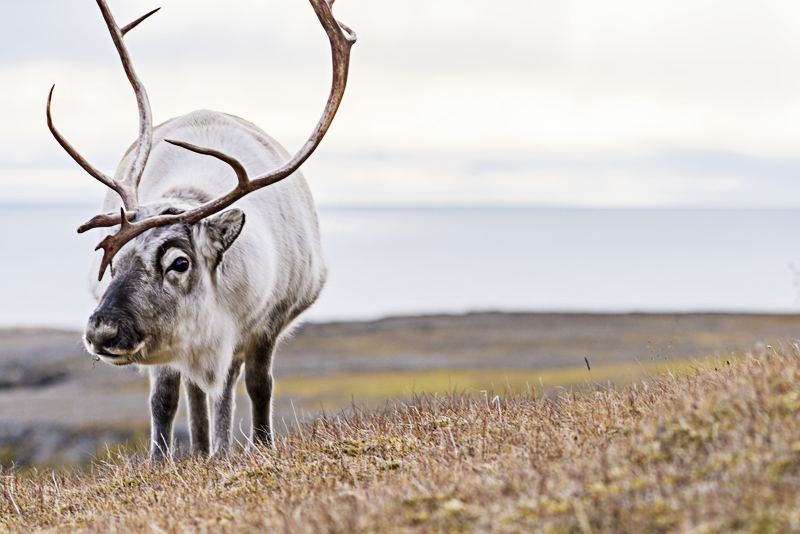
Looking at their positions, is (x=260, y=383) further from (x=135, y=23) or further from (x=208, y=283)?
(x=135, y=23)

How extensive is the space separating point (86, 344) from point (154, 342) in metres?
0.43

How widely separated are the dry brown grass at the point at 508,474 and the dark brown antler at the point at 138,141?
6.38ft

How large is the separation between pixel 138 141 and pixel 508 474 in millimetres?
4394

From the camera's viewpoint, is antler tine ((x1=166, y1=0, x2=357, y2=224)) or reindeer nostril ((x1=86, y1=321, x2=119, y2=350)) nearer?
reindeer nostril ((x1=86, y1=321, x2=119, y2=350))

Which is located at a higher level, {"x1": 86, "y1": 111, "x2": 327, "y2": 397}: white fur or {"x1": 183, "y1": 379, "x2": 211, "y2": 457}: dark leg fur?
{"x1": 86, "y1": 111, "x2": 327, "y2": 397}: white fur

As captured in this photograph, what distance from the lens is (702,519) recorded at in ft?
8.11

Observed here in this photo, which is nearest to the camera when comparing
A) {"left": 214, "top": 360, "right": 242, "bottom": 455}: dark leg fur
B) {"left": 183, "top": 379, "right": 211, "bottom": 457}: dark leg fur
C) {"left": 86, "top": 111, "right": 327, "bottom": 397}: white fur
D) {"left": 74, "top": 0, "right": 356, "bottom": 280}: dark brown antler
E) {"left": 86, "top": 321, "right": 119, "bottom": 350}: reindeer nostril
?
{"left": 86, "top": 321, "right": 119, "bottom": 350}: reindeer nostril

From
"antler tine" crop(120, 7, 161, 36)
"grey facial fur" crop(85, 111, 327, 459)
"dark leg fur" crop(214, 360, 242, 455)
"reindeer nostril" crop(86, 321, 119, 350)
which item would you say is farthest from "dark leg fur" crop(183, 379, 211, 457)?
"antler tine" crop(120, 7, 161, 36)

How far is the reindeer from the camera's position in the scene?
5.09 meters

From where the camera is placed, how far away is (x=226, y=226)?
547cm

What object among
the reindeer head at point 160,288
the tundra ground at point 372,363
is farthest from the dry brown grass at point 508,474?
the tundra ground at point 372,363

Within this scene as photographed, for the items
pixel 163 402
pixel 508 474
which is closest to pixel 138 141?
pixel 163 402

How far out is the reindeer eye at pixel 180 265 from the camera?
5.23 meters

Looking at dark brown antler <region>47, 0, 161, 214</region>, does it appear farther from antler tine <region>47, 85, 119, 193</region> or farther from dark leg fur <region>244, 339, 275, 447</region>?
dark leg fur <region>244, 339, 275, 447</region>
